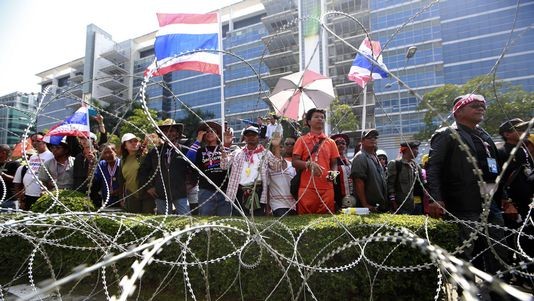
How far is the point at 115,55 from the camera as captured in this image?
262ft

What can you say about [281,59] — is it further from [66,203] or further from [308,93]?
[66,203]

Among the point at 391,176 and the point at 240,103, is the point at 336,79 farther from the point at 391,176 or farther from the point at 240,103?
the point at 391,176

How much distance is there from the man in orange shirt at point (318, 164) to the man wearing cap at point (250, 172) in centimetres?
41

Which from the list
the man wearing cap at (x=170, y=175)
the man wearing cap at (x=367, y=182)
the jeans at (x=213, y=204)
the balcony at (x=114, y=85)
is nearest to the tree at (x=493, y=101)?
the man wearing cap at (x=367, y=182)

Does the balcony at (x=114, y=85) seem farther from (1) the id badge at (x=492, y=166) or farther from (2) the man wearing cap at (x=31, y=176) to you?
(1) the id badge at (x=492, y=166)

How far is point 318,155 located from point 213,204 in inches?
78.5

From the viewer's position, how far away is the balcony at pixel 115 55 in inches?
3120

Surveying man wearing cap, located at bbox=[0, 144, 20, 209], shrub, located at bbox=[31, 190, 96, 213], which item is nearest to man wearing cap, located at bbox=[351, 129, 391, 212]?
shrub, located at bbox=[31, 190, 96, 213]

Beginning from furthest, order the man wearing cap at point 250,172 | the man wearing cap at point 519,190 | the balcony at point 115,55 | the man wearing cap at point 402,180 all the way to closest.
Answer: the balcony at point 115,55
the man wearing cap at point 402,180
the man wearing cap at point 250,172
the man wearing cap at point 519,190

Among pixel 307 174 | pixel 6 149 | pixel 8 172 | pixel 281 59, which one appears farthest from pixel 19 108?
pixel 281 59

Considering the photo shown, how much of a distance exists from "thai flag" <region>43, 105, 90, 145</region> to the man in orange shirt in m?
4.06

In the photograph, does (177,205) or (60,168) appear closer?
(177,205)

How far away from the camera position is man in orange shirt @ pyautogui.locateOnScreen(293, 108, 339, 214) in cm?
428

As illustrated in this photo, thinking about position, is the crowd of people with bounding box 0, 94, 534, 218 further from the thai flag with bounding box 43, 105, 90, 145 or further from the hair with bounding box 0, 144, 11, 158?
the thai flag with bounding box 43, 105, 90, 145
